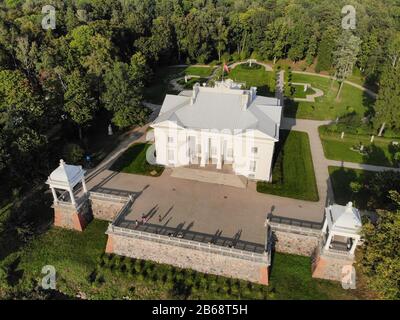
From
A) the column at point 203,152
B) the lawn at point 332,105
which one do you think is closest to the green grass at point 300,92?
the lawn at point 332,105

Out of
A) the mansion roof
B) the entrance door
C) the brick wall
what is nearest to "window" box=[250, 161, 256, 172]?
the mansion roof

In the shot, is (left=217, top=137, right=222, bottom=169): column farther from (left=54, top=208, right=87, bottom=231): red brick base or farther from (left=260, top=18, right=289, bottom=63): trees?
(left=260, top=18, right=289, bottom=63): trees

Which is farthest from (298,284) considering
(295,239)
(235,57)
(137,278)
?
(235,57)

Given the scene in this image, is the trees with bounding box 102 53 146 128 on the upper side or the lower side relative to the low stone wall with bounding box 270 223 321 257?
upper

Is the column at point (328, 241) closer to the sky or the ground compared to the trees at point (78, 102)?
closer to the ground

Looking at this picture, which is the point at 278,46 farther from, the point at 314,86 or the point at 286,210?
the point at 286,210

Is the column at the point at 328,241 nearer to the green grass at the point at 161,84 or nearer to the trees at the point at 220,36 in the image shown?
the green grass at the point at 161,84

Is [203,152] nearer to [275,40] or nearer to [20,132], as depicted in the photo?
[20,132]
